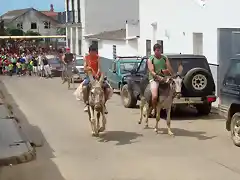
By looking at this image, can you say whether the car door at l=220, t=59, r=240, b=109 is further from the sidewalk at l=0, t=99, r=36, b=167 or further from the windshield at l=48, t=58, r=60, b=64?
the windshield at l=48, t=58, r=60, b=64

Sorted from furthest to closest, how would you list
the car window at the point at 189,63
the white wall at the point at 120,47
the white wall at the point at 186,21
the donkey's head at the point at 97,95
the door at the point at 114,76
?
the white wall at the point at 120,47 < the door at the point at 114,76 < the white wall at the point at 186,21 < the car window at the point at 189,63 < the donkey's head at the point at 97,95

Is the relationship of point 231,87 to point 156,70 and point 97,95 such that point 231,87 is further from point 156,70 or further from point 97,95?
point 97,95

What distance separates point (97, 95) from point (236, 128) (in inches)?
120

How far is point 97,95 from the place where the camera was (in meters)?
10.9

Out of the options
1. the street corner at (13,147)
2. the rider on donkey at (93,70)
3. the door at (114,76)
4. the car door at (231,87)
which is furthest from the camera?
the door at (114,76)

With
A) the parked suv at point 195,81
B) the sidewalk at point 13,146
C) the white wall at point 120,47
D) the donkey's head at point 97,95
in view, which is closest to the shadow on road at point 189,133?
the parked suv at point 195,81

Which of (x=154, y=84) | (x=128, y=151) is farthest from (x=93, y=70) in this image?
(x=128, y=151)

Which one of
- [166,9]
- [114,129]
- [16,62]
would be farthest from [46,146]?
[16,62]

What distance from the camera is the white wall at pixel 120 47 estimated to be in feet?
99.0

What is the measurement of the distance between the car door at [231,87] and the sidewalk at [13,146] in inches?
198

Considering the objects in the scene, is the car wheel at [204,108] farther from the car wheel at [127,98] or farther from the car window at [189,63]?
the car wheel at [127,98]

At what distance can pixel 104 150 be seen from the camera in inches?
397

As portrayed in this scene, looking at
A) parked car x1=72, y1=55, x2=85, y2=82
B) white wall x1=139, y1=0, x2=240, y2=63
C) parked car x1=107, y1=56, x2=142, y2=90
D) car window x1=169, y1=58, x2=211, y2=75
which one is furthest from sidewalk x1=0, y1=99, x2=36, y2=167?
parked car x1=72, y1=55, x2=85, y2=82

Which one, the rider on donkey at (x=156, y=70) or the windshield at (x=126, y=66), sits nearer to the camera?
the rider on donkey at (x=156, y=70)
